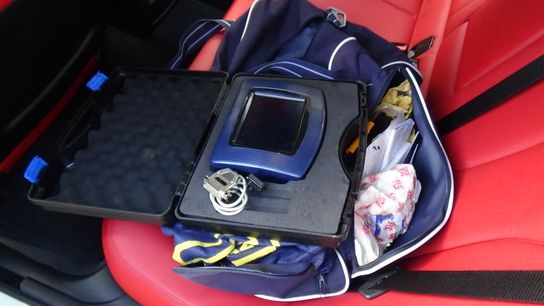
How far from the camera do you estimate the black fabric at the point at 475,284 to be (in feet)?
1.53

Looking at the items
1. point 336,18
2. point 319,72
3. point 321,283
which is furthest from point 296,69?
point 321,283

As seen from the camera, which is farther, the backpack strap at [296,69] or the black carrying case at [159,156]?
the backpack strap at [296,69]

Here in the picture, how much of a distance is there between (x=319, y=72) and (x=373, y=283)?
15.3 inches

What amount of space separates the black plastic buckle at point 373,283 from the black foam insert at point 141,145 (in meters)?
0.33

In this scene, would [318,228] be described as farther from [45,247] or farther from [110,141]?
[45,247]

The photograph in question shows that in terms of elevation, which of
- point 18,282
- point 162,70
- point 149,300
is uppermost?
point 162,70

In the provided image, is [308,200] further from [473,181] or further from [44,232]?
[44,232]

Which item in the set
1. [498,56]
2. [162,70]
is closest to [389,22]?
[498,56]

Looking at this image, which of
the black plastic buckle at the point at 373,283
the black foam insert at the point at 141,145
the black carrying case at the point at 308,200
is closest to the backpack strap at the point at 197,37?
the black foam insert at the point at 141,145

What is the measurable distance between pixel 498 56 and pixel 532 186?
318mm

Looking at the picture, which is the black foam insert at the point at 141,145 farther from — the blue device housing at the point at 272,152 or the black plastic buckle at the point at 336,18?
the black plastic buckle at the point at 336,18

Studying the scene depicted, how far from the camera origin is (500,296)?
1.61ft

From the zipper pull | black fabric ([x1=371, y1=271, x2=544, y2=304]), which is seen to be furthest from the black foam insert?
black fabric ([x1=371, y1=271, x2=544, y2=304])

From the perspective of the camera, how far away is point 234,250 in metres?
0.70
